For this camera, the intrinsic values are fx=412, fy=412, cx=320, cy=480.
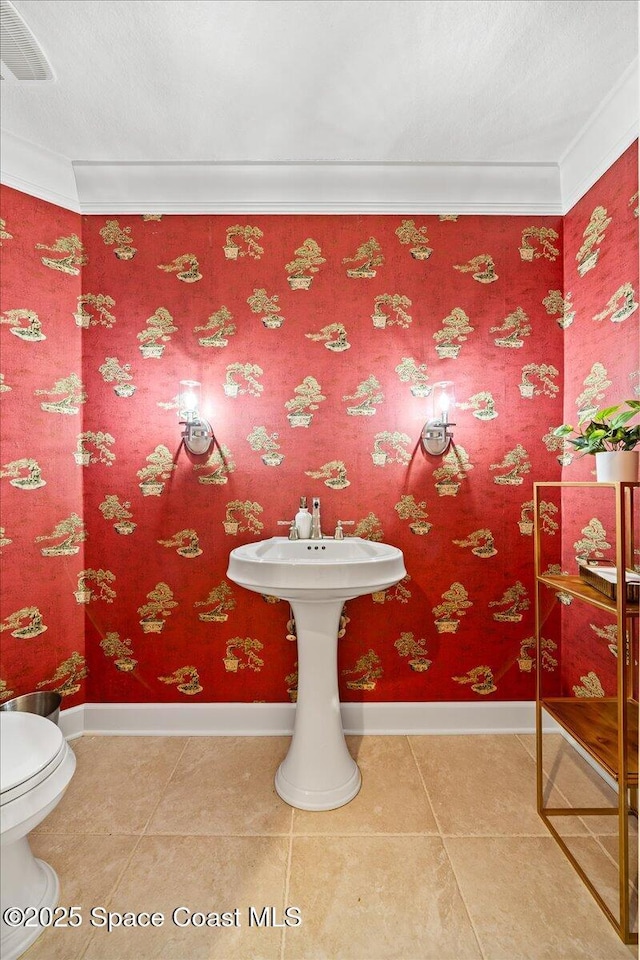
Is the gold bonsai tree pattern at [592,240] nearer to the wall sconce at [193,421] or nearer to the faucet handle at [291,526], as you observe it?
the faucet handle at [291,526]

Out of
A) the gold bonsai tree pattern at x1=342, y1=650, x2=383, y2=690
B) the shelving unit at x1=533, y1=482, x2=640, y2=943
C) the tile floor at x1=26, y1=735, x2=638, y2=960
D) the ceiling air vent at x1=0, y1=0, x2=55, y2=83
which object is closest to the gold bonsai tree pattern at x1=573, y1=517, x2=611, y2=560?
the shelving unit at x1=533, y1=482, x2=640, y2=943

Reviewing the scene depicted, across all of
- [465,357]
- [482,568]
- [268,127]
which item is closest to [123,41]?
[268,127]

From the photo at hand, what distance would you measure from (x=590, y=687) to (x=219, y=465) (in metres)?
1.96

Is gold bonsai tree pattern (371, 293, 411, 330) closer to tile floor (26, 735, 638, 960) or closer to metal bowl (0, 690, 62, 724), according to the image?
tile floor (26, 735, 638, 960)

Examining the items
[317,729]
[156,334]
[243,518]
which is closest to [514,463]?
[243,518]

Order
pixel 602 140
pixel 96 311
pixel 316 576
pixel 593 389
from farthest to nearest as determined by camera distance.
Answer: pixel 96 311 < pixel 593 389 < pixel 602 140 < pixel 316 576

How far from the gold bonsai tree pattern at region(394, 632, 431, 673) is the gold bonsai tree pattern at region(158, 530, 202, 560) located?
1.08m

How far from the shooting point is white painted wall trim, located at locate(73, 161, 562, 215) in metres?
1.92

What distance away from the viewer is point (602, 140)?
169 cm

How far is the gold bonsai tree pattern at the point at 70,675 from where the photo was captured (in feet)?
6.42

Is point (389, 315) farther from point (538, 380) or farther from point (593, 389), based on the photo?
point (593, 389)

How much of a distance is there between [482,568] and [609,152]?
183 centimetres

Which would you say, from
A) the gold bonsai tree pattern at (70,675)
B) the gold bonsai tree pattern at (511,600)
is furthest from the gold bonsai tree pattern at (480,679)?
the gold bonsai tree pattern at (70,675)

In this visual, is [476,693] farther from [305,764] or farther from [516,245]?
[516,245]
